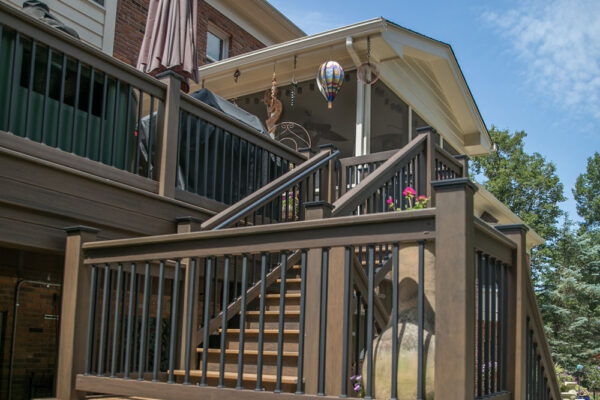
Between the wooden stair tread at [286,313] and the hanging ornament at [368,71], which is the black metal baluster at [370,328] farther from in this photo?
the hanging ornament at [368,71]

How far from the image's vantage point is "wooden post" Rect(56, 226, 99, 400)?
4.23 m

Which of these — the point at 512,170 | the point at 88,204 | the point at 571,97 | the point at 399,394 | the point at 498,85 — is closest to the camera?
the point at 399,394

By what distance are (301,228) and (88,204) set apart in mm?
2254

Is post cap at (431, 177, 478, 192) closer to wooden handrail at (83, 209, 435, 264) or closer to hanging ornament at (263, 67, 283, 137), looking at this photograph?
wooden handrail at (83, 209, 435, 264)

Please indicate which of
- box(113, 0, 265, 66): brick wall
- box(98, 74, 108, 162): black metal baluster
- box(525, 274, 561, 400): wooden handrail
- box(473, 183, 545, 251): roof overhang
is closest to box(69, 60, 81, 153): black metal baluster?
box(98, 74, 108, 162): black metal baluster

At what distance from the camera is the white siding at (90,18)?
31.1ft

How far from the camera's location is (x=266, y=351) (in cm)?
511

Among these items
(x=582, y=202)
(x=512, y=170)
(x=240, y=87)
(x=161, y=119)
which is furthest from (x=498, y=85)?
(x=161, y=119)

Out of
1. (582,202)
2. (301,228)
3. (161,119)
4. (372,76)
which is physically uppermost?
(582,202)

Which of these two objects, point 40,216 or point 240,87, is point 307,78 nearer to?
point 240,87

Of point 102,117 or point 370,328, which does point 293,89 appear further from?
point 370,328

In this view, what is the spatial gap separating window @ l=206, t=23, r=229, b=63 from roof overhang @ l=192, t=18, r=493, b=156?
1.62m

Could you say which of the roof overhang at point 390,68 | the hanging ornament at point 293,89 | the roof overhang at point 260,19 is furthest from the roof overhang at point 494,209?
the roof overhang at point 260,19

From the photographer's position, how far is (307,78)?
408 inches
